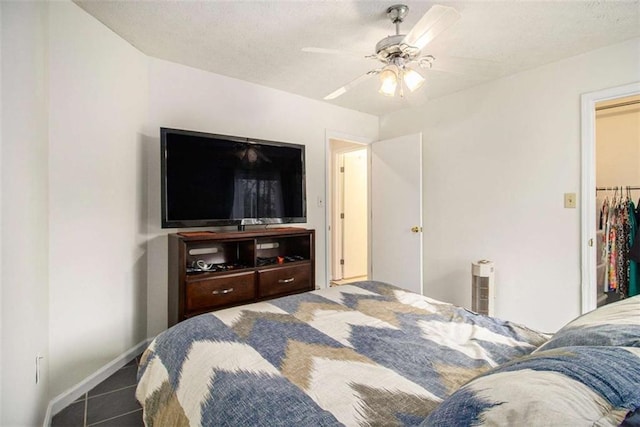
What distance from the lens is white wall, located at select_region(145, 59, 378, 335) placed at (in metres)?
2.46

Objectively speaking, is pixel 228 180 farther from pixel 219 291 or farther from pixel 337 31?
pixel 337 31

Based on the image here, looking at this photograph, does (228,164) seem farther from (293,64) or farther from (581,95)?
(581,95)

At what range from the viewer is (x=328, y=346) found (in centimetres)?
112

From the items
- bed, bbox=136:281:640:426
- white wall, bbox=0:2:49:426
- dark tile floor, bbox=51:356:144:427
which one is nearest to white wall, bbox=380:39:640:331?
bed, bbox=136:281:640:426

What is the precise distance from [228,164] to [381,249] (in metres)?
2.13

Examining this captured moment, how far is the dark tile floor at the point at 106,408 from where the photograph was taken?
162 cm

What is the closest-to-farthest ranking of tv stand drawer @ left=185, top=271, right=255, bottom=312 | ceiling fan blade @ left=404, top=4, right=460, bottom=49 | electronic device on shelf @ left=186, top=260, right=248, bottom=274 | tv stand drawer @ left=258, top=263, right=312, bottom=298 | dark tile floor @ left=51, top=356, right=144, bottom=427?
1. ceiling fan blade @ left=404, top=4, right=460, bottom=49
2. dark tile floor @ left=51, top=356, right=144, bottom=427
3. tv stand drawer @ left=185, top=271, right=255, bottom=312
4. electronic device on shelf @ left=186, top=260, right=248, bottom=274
5. tv stand drawer @ left=258, top=263, right=312, bottom=298

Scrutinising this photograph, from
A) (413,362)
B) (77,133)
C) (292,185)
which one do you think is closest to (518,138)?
(292,185)

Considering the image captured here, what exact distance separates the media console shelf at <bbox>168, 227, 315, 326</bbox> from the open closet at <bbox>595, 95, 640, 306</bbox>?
2.74 meters

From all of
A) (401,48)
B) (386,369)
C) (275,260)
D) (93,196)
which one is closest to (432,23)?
(401,48)

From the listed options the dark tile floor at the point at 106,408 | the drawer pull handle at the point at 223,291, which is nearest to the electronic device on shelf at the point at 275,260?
the drawer pull handle at the point at 223,291

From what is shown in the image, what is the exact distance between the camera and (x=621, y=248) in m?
2.72

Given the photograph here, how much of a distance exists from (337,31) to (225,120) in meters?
1.32

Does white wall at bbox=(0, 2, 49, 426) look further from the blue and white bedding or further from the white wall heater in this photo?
the white wall heater
